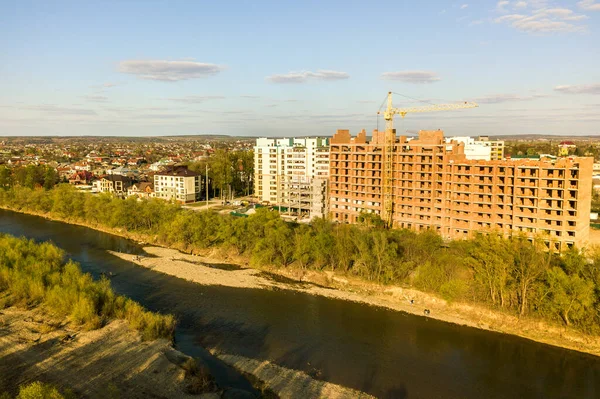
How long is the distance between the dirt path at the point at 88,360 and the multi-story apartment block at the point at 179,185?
32.8m

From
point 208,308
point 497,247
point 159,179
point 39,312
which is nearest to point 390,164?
point 497,247

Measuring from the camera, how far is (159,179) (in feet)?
181

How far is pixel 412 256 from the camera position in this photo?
86.6 feet

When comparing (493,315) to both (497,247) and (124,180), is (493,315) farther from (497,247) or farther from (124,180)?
(124,180)

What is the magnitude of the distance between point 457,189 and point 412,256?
8954mm

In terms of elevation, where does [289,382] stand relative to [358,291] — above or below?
below

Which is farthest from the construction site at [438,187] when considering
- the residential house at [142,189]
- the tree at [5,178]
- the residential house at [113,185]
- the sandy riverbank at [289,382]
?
the tree at [5,178]

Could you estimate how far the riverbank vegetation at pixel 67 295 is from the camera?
20.3m

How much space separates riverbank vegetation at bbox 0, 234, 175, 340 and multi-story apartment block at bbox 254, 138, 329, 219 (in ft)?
74.2

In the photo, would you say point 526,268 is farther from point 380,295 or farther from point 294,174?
point 294,174

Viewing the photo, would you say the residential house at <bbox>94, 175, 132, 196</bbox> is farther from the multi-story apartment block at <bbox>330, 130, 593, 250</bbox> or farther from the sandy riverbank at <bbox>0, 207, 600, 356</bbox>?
the multi-story apartment block at <bbox>330, 130, 593, 250</bbox>

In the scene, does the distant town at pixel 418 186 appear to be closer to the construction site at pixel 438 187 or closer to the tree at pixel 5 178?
the construction site at pixel 438 187

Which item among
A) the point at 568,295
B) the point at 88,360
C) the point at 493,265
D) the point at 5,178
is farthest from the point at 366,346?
the point at 5,178

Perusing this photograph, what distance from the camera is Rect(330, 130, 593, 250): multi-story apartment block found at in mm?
28391
